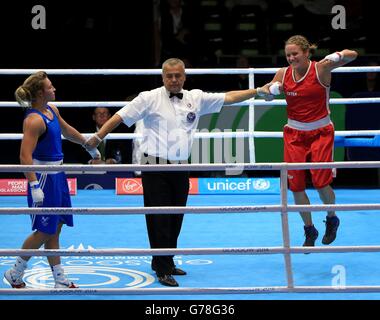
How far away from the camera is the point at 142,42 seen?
10383mm

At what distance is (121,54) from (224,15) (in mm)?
1690

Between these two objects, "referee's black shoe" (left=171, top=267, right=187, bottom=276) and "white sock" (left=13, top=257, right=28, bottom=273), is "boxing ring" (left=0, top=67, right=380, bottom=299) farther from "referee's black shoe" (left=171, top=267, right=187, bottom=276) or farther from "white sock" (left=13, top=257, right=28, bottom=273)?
"white sock" (left=13, top=257, right=28, bottom=273)

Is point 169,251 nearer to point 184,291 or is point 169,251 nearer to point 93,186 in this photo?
point 184,291

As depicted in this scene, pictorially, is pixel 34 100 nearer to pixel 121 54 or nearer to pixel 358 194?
pixel 358 194

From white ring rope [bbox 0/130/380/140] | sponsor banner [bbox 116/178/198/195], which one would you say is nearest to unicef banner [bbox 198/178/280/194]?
white ring rope [bbox 0/130/380/140]

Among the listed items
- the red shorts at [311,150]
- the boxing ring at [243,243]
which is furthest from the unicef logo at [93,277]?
the red shorts at [311,150]

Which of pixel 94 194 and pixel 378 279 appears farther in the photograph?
pixel 94 194

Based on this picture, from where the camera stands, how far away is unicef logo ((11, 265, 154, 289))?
4.98 m

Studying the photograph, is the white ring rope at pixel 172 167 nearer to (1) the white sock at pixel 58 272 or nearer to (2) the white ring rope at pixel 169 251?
(2) the white ring rope at pixel 169 251

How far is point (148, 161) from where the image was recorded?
17.0 feet

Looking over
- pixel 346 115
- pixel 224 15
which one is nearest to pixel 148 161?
pixel 346 115

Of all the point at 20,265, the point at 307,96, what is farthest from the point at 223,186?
the point at 20,265

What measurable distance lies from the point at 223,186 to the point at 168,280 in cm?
312

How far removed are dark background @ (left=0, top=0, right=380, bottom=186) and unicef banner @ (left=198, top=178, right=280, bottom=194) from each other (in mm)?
1272
